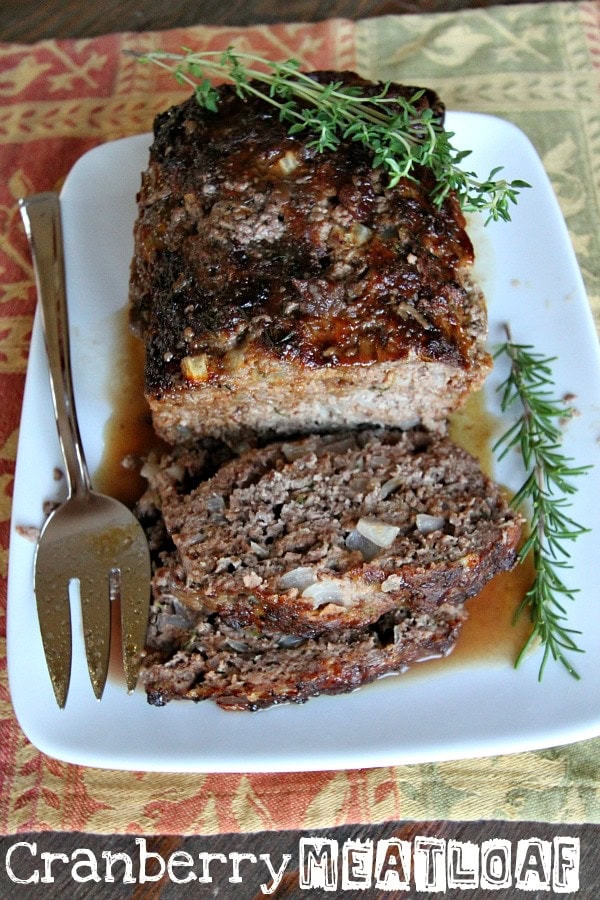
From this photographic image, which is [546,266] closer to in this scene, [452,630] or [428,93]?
[428,93]

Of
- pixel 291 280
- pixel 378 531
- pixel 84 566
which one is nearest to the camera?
pixel 291 280

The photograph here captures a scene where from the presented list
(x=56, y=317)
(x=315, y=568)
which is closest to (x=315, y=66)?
(x=56, y=317)

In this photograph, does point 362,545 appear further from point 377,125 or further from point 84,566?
point 377,125

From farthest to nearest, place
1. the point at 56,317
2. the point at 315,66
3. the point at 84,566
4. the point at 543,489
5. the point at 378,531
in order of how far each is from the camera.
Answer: the point at 315,66 < the point at 56,317 < the point at 543,489 < the point at 84,566 < the point at 378,531

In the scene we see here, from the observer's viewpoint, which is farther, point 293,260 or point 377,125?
point 377,125

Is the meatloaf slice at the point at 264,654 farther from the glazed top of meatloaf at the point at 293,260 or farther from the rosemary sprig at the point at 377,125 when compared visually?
the rosemary sprig at the point at 377,125

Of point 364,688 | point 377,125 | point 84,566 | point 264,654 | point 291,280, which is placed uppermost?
point 377,125

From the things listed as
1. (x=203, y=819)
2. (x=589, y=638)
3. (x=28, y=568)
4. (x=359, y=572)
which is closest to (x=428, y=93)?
(x=359, y=572)

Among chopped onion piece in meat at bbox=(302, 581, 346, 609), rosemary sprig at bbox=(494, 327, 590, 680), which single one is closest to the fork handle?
chopped onion piece in meat at bbox=(302, 581, 346, 609)

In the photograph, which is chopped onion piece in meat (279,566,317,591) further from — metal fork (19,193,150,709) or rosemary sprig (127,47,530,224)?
rosemary sprig (127,47,530,224)
